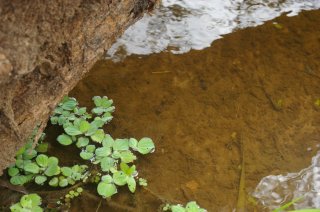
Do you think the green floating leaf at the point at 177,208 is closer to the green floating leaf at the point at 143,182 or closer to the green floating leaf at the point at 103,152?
the green floating leaf at the point at 143,182

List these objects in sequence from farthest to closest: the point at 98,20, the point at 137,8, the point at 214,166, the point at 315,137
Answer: the point at 315,137 < the point at 214,166 < the point at 137,8 < the point at 98,20

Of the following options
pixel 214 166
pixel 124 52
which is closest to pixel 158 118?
pixel 214 166

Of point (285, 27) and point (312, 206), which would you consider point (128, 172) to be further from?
point (285, 27)

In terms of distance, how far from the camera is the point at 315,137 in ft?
8.64

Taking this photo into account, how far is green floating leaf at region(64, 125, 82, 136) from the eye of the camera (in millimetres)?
2382

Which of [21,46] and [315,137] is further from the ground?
[21,46]

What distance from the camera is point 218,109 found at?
9.01 ft

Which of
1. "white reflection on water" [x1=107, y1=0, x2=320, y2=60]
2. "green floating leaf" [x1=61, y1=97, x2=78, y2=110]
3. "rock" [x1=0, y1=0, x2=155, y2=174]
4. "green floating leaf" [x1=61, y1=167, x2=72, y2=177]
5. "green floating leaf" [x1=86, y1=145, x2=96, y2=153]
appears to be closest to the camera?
"rock" [x1=0, y1=0, x2=155, y2=174]

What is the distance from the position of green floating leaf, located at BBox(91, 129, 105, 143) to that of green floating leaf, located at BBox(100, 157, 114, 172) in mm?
130

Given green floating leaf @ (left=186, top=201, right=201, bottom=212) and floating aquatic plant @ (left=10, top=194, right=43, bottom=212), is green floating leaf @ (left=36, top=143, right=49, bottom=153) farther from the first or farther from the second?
green floating leaf @ (left=186, top=201, right=201, bottom=212)

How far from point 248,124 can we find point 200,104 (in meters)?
0.35

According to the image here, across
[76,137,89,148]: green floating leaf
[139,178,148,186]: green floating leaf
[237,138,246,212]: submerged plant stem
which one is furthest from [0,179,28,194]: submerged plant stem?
[237,138,246,212]: submerged plant stem

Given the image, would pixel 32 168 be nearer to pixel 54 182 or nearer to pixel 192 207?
pixel 54 182

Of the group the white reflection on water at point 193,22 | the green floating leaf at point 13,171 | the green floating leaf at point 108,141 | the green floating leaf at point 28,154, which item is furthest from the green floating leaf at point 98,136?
the white reflection on water at point 193,22
